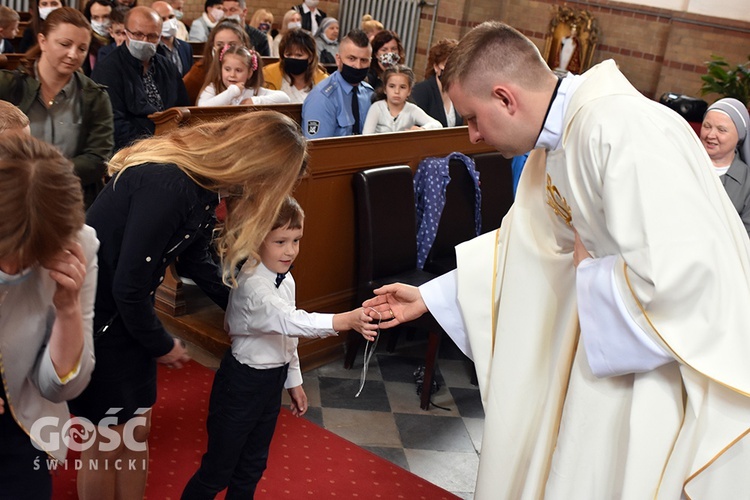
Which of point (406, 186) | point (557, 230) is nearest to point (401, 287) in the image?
point (557, 230)

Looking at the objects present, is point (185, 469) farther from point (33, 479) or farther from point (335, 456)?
point (33, 479)

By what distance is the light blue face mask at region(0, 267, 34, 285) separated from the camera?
5.78ft

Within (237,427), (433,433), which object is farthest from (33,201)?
(433,433)

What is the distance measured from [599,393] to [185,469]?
1.87m

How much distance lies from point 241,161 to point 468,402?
2.57 metres

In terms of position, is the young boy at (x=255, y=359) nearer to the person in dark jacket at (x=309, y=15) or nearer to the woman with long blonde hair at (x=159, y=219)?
the woman with long blonde hair at (x=159, y=219)

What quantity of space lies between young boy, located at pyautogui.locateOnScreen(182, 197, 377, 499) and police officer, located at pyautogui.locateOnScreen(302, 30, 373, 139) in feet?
8.58

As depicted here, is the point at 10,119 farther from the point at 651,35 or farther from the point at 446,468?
the point at 651,35

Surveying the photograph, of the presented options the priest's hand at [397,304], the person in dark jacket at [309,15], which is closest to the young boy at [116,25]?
the priest's hand at [397,304]

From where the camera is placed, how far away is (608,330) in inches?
82.8

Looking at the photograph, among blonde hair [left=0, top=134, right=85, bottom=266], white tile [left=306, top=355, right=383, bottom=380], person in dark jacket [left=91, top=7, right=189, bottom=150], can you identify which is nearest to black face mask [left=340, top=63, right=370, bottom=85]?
person in dark jacket [left=91, top=7, right=189, bottom=150]

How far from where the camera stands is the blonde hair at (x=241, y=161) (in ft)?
7.79

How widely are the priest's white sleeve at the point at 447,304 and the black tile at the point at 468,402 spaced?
5.88 ft

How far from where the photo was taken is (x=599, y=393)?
7.32 ft
